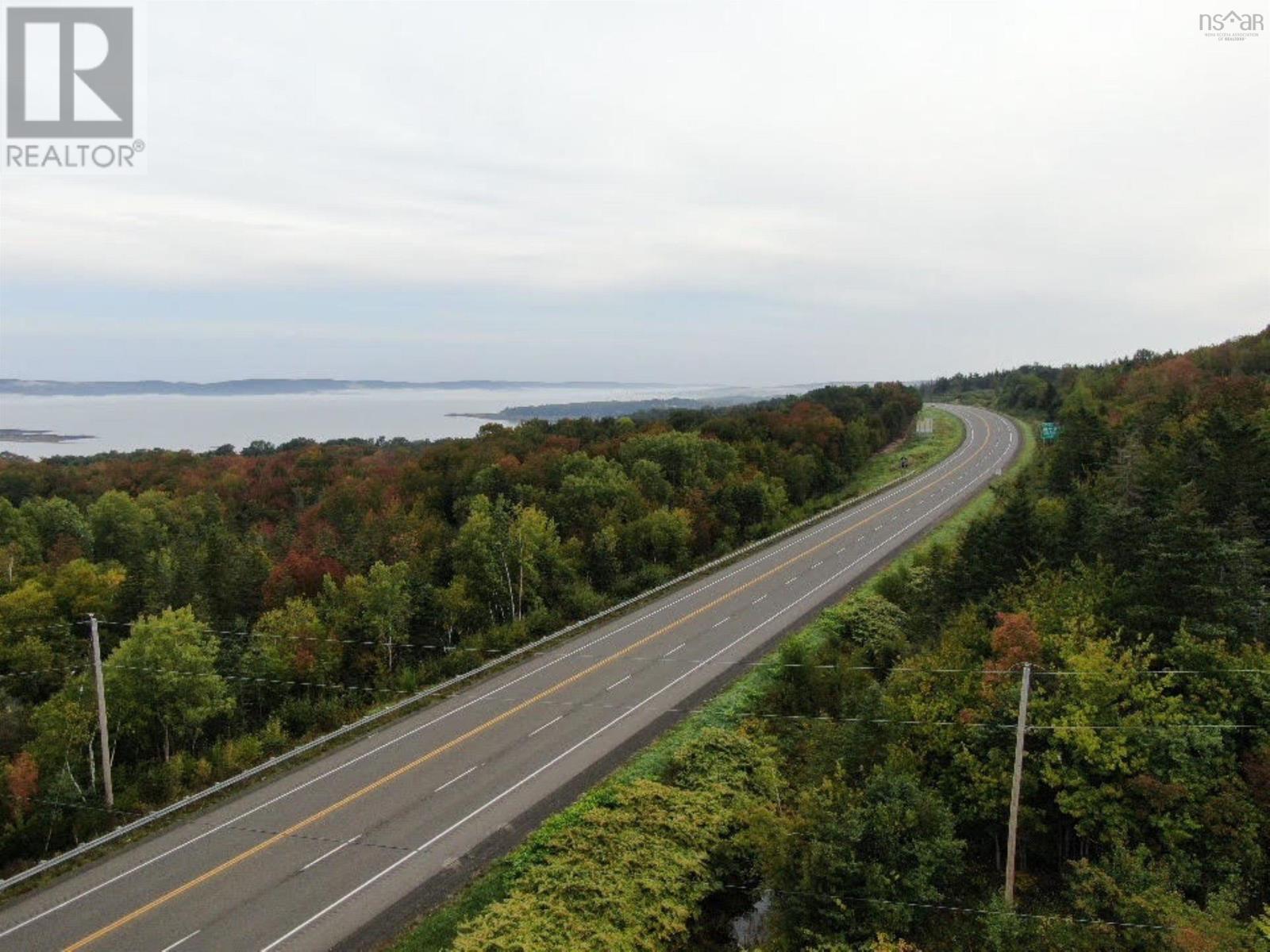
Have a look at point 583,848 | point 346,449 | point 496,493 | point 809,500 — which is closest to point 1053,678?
point 583,848

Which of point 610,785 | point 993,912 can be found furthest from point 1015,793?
point 610,785

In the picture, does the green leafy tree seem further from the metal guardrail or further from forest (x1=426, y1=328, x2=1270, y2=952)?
forest (x1=426, y1=328, x2=1270, y2=952)

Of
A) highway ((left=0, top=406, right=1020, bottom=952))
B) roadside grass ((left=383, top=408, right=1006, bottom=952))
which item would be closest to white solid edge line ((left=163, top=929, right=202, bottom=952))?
highway ((left=0, top=406, right=1020, bottom=952))

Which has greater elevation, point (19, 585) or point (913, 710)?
point (913, 710)

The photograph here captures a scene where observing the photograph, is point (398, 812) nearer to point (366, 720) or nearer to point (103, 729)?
point (366, 720)

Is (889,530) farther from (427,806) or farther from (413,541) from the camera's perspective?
(427,806)

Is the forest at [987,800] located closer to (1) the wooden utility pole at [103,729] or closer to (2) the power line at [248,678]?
(1) the wooden utility pole at [103,729]

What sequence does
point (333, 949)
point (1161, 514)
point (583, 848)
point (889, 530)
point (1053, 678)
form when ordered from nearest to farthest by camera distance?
point (333, 949), point (583, 848), point (1053, 678), point (1161, 514), point (889, 530)
